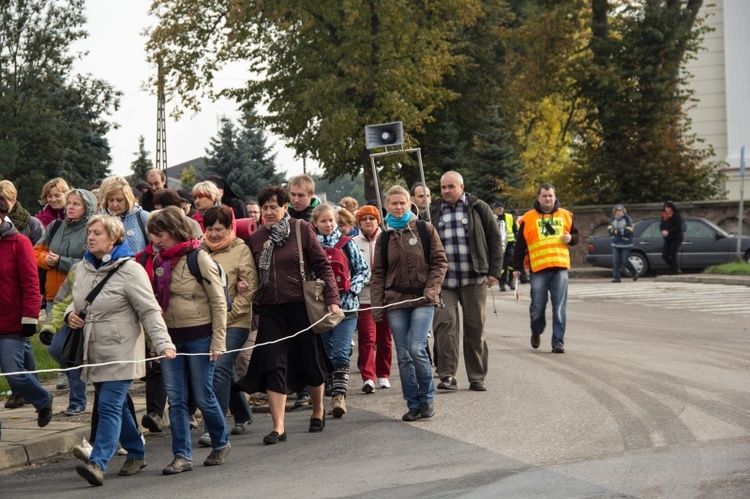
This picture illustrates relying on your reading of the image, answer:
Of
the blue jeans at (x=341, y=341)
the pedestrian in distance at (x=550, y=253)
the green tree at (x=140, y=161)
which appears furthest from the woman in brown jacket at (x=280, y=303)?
the green tree at (x=140, y=161)

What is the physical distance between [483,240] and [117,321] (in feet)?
15.6

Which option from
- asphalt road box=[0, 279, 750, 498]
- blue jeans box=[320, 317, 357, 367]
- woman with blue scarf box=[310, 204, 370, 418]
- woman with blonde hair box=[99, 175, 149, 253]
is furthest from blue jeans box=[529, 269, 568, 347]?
woman with blonde hair box=[99, 175, 149, 253]

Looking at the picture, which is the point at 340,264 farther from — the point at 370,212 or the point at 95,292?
the point at 95,292

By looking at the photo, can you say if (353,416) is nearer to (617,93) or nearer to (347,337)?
(347,337)

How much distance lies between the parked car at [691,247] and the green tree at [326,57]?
12.2m

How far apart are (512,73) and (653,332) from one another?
36784 millimetres

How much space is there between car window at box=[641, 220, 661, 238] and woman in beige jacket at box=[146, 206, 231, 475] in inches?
923

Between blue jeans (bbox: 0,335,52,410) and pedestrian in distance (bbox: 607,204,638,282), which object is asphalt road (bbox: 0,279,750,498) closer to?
blue jeans (bbox: 0,335,52,410)

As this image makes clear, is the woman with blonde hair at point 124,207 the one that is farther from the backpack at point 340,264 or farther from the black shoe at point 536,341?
the black shoe at point 536,341

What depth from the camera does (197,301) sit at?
7.97 meters

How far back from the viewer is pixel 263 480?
7.52 m

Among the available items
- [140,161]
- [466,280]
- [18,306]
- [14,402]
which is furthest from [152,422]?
[140,161]

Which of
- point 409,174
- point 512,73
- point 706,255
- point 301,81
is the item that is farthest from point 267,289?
point 512,73

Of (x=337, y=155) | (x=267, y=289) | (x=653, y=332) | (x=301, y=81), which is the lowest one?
(x=653, y=332)
